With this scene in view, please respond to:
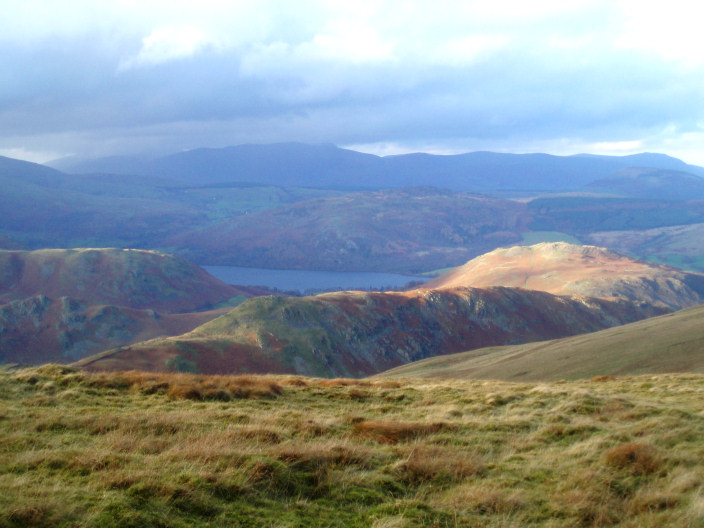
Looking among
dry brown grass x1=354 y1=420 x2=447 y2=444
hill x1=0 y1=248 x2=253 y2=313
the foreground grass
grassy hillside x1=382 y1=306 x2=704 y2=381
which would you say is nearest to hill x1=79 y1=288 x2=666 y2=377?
grassy hillside x1=382 y1=306 x2=704 y2=381

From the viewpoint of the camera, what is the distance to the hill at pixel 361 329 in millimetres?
61188

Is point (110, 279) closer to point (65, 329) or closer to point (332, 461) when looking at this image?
point (65, 329)

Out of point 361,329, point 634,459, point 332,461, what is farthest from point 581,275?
point 332,461

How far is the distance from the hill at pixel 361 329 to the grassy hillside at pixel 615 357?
107 ft

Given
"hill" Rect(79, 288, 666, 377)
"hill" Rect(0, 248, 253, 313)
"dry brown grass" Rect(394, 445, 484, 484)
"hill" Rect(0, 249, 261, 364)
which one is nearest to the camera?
"dry brown grass" Rect(394, 445, 484, 484)

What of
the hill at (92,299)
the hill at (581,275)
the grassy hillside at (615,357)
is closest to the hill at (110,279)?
the hill at (92,299)

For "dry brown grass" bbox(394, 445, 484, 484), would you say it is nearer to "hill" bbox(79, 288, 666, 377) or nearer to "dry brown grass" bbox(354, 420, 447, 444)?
"dry brown grass" bbox(354, 420, 447, 444)

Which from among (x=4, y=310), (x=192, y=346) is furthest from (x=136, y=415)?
(x=4, y=310)

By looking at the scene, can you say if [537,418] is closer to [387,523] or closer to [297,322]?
[387,523]

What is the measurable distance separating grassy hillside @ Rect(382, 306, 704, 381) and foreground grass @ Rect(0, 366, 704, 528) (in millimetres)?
14243

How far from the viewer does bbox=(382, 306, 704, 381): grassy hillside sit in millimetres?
27672

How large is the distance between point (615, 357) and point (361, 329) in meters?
54.8

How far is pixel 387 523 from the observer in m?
6.90

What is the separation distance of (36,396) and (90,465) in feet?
21.0
